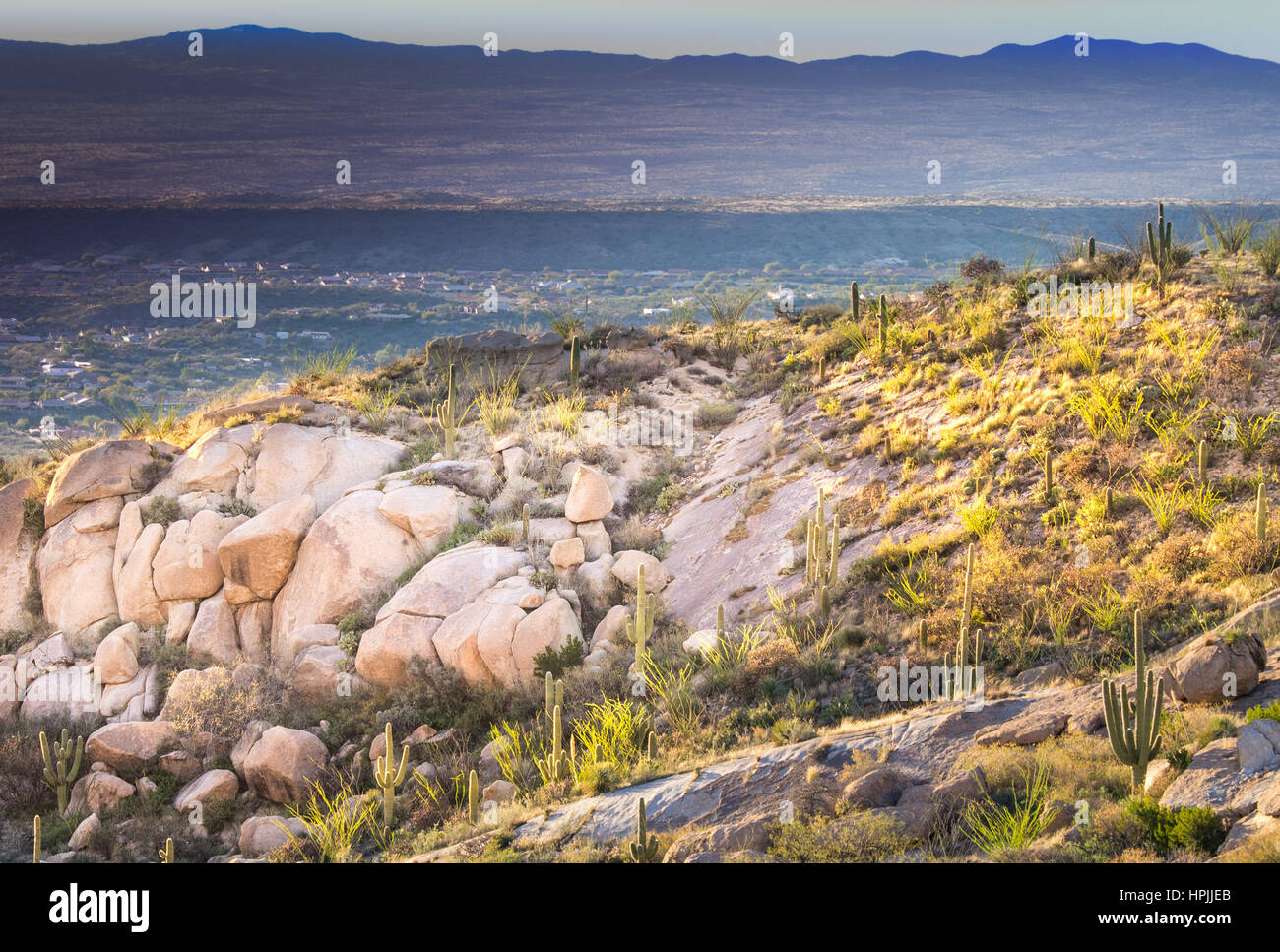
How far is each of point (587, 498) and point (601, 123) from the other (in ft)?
393

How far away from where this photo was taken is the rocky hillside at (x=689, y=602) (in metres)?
9.33

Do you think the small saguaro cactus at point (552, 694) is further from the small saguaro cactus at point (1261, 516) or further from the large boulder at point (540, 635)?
the small saguaro cactus at point (1261, 516)

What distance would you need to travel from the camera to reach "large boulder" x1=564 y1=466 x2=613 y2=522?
1736 cm

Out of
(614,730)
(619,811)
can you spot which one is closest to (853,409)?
(614,730)

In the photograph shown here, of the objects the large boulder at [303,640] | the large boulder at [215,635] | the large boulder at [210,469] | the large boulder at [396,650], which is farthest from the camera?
the large boulder at [210,469]

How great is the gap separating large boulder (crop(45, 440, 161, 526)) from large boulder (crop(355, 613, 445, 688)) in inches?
260

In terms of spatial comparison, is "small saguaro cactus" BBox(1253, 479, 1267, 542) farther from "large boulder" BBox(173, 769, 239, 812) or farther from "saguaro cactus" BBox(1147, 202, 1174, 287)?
"large boulder" BBox(173, 769, 239, 812)

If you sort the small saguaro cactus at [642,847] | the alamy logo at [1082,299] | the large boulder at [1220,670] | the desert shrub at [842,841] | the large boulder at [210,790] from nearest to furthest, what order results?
the desert shrub at [842,841]
the small saguaro cactus at [642,847]
the large boulder at [1220,670]
the large boulder at [210,790]
the alamy logo at [1082,299]

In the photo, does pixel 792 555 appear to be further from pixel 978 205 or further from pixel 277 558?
pixel 978 205

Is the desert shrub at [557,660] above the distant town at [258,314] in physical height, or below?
below

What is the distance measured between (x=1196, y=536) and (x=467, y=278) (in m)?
63.5

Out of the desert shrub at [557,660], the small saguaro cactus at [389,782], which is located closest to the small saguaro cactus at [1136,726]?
the small saguaro cactus at [389,782]

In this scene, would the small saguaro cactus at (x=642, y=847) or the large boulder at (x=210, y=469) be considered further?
the large boulder at (x=210, y=469)

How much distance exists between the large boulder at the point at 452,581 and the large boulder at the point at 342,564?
0.81m
